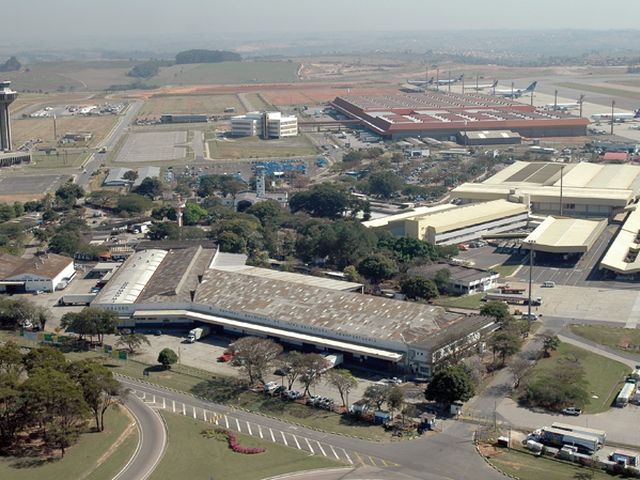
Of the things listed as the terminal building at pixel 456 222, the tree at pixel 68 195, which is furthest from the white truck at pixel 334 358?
the tree at pixel 68 195

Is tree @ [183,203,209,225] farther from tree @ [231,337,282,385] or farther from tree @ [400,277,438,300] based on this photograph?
tree @ [231,337,282,385]

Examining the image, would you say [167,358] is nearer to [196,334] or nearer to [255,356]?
[196,334]

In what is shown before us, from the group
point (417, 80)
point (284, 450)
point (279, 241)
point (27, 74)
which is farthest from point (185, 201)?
point (27, 74)

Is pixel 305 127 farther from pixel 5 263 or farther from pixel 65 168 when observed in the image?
pixel 5 263

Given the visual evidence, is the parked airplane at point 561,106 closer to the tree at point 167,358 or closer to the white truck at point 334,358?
the white truck at point 334,358

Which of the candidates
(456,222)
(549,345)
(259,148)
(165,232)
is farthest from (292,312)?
(259,148)
